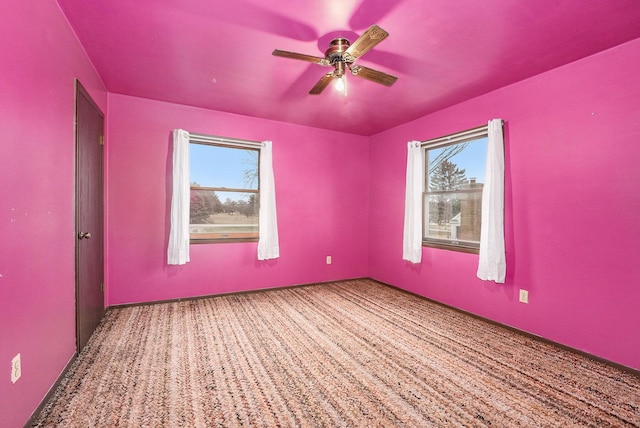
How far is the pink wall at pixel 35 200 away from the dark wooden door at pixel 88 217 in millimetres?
132

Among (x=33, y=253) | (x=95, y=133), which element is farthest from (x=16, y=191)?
(x=95, y=133)

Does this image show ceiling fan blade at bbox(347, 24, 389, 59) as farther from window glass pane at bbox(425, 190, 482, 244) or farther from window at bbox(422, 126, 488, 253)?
window glass pane at bbox(425, 190, 482, 244)

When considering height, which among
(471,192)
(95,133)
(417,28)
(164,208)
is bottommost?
(164,208)

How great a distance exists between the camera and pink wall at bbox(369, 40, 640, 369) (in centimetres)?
220

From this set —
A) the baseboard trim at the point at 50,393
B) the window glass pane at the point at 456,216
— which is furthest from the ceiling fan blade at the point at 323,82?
the baseboard trim at the point at 50,393

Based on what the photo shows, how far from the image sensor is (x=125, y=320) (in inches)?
118

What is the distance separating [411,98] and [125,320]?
4.00 meters

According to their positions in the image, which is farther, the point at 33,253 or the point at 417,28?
the point at 417,28

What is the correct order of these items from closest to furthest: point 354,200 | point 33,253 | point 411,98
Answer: point 33,253
point 411,98
point 354,200

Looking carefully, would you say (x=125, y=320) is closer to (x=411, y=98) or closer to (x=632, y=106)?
(x=411, y=98)

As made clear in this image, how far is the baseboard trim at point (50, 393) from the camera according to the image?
1.53 metres

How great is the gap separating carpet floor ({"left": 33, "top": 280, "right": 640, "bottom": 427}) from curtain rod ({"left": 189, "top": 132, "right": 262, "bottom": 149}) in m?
2.19

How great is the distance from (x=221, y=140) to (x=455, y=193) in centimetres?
318

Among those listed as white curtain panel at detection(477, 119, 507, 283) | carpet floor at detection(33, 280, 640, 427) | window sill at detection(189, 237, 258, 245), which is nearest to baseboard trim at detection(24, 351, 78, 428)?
carpet floor at detection(33, 280, 640, 427)
